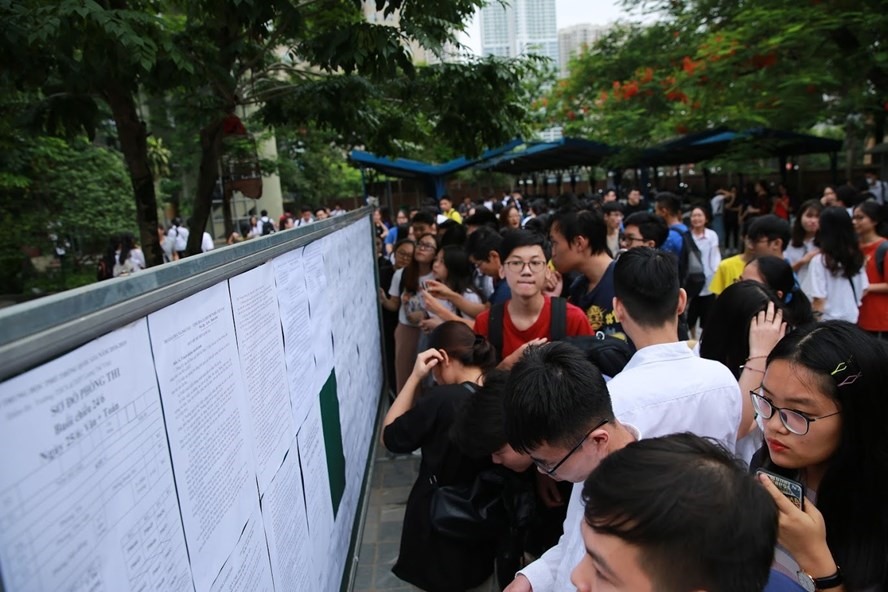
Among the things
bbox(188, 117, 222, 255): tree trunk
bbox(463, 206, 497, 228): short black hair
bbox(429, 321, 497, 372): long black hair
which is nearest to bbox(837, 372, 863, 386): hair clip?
bbox(429, 321, 497, 372): long black hair

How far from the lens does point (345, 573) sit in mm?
3021

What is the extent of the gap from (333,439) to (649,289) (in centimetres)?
152

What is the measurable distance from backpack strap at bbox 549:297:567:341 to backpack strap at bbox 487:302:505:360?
0.27 metres

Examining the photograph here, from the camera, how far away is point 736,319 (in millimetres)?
2469

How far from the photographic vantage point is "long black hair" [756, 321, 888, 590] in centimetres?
150

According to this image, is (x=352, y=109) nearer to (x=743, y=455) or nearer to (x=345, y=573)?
(x=345, y=573)

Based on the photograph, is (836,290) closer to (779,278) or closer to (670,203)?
(779,278)

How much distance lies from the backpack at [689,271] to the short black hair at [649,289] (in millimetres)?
3017

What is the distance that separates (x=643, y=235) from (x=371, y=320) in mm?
2151

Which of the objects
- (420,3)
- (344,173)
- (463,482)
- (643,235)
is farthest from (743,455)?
(344,173)

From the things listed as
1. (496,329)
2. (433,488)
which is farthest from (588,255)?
(433,488)

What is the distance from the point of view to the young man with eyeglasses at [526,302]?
10.5 ft

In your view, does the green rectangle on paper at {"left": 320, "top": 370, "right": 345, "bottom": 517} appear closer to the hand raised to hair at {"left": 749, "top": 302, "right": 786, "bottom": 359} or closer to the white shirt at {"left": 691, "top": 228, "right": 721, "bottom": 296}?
the hand raised to hair at {"left": 749, "top": 302, "right": 786, "bottom": 359}

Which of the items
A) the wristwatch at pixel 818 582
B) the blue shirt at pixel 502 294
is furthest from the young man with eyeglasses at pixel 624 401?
the blue shirt at pixel 502 294
